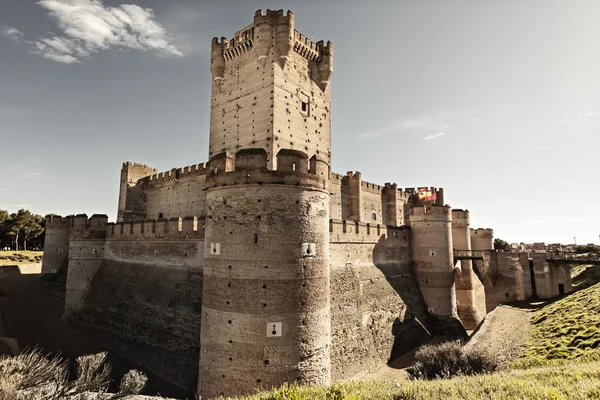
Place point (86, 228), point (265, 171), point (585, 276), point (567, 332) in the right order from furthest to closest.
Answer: point (585, 276), point (86, 228), point (567, 332), point (265, 171)

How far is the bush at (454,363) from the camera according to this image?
35.7 ft

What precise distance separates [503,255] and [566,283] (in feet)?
14.3

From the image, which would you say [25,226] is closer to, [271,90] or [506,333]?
[271,90]

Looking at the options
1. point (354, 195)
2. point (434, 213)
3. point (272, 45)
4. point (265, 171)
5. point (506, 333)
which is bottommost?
point (506, 333)

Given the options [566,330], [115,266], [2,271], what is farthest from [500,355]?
[2,271]

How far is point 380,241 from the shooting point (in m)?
18.9

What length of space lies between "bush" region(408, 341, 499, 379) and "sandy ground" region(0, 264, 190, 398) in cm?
917

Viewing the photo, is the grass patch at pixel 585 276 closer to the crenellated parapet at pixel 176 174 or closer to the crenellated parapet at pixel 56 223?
the crenellated parapet at pixel 176 174

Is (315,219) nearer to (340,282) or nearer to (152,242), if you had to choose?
(340,282)

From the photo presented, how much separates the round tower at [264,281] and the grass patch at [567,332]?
7.76 metres

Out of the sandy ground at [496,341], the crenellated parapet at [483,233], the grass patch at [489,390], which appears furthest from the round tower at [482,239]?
the grass patch at [489,390]

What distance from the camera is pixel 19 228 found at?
4397 centimetres

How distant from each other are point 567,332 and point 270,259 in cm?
1394

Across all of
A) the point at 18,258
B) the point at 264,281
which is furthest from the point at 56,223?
the point at 264,281
